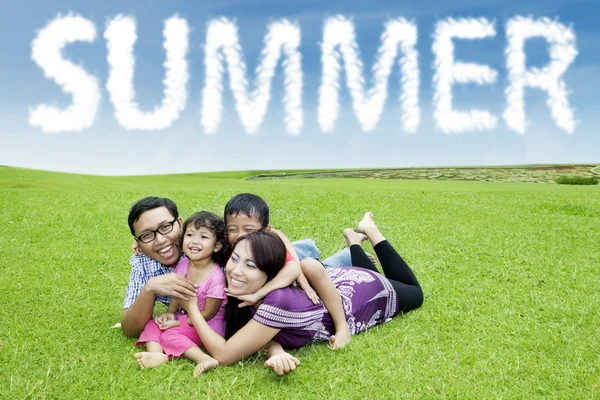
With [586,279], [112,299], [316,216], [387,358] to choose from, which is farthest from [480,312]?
[316,216]

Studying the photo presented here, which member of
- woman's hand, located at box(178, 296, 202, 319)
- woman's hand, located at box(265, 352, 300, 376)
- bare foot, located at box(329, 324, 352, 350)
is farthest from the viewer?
bare foot, located at box(329, 324, 352, 350)

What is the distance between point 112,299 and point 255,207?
2.84 meters

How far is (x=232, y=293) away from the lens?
371 cm

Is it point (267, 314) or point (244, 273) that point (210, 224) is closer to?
point (244, 273)

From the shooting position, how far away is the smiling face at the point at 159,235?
13.4ft

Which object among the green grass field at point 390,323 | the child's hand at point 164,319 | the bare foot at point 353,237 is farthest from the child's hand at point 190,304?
the bare foot at point 353,237

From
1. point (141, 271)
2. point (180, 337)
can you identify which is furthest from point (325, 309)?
point (141, 271)

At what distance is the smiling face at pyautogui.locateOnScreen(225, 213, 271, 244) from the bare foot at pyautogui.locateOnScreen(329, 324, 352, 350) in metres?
1.07

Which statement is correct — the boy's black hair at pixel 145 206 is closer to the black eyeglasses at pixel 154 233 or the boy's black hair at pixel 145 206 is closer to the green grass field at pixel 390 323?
the black eyeglasses at pixel 154 233

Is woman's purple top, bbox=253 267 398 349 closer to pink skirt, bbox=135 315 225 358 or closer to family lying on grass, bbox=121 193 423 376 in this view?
family lying on grass, bbox=121 193 423 376

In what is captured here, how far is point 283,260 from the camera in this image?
145 inches

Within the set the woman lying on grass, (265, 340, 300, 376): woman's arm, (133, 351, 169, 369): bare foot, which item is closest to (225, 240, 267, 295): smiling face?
the woman lying on grass

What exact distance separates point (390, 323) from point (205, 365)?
1858 mm

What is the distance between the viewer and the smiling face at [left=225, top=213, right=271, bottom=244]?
4113 millimetres
